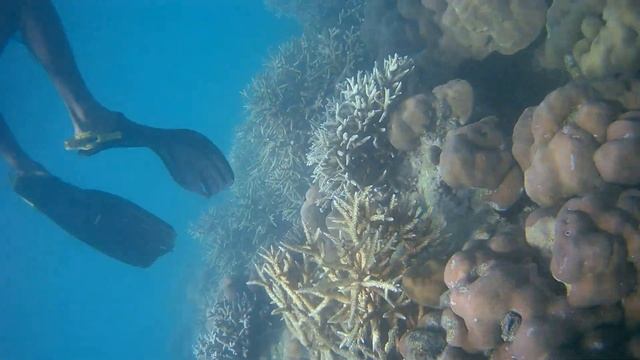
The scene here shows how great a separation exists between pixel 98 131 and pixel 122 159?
95.1 meters

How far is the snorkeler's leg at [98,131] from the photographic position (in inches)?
231

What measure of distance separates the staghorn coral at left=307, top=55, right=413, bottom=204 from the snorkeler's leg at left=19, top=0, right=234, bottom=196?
1.67 m

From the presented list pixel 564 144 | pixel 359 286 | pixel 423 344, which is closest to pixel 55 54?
pixel 359 286

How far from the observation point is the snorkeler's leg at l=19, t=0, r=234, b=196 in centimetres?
588

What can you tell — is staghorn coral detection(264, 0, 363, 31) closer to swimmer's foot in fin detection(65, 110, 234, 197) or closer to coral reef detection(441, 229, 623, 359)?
swimmer's foot in fin detection(65, 110, 234, 197)

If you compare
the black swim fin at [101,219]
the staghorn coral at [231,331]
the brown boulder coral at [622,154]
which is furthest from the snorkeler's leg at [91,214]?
the brown boulder coral at [622,154]

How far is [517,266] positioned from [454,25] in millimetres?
3654

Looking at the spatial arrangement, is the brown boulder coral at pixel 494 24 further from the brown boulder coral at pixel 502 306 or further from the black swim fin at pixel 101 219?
the black swim fin at pixel 101 219

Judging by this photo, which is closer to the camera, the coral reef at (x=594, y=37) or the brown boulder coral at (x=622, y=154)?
the brown boulder coral at (x=622, y=154)

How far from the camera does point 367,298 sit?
349cm

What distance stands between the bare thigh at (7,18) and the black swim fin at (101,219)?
74.4 inches

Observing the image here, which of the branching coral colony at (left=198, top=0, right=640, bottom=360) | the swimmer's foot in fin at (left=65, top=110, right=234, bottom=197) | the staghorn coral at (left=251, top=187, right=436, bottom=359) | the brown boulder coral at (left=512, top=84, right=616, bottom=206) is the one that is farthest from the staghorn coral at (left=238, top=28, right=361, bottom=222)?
the brown boulder coral at (left=512, top=84, right=616, bottom=206)

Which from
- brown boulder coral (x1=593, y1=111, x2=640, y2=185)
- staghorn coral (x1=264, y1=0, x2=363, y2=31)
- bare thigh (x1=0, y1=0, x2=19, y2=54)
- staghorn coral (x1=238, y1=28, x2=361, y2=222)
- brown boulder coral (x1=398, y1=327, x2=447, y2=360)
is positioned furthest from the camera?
staghorn coral (x1=264, y1=0, x2=363, y2=31)

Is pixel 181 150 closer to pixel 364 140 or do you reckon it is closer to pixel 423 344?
pixel 364 140
